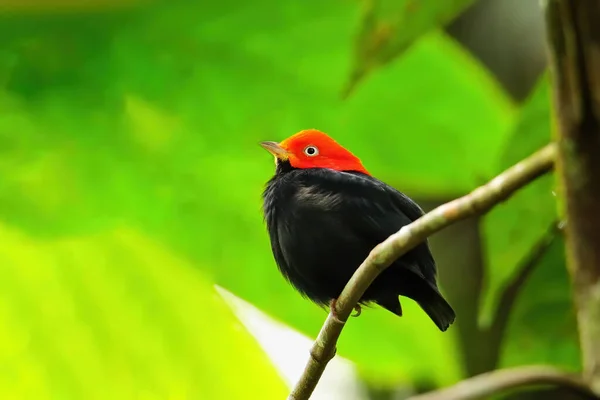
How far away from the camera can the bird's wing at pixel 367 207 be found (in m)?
0.62

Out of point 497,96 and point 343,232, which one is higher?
point 497,96

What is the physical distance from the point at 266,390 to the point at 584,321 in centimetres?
48

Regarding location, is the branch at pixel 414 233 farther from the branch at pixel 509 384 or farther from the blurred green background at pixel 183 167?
the blurred green background at pixel 183 167

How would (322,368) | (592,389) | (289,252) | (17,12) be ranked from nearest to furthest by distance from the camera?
(592,389) < (322,368) < (289,252) < (17,12)

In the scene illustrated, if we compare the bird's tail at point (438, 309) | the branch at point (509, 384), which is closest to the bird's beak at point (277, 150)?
the bird's tail at point (438, 309)

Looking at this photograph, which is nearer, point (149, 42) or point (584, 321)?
point (584, 321)

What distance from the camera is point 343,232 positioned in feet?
2.13

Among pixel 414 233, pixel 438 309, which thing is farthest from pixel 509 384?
pixel 438 309

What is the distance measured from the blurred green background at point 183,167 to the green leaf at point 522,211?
0.12 metres

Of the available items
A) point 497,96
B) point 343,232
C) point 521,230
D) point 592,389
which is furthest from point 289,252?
point 592,389

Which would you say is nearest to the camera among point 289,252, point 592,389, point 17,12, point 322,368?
point 592,389

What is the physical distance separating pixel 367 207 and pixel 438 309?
0.33 feet

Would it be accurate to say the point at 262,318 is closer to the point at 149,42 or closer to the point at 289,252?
the point at 289,252

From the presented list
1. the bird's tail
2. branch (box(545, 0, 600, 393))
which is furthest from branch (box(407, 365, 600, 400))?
the bird's tail
